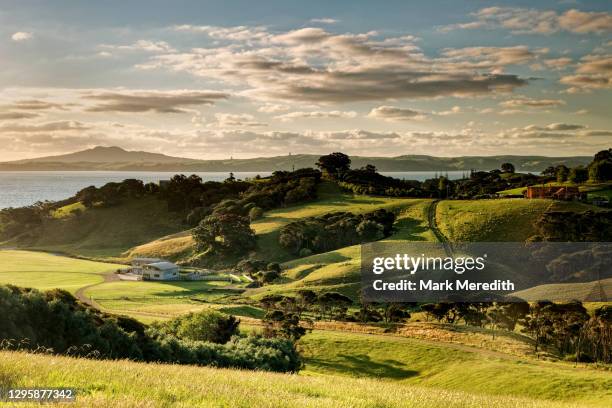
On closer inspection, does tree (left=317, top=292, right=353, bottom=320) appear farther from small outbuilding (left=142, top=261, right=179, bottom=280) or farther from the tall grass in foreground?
the tall grass in foreground

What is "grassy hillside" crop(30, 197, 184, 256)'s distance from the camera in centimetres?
16738

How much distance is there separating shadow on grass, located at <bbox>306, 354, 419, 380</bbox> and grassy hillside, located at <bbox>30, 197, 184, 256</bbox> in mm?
122190

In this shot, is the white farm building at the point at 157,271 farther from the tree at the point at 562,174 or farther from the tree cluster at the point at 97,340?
the tree at the point at 562,174

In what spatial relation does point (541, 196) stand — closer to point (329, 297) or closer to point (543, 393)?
point (329, 297)

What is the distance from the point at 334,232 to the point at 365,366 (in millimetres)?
83367

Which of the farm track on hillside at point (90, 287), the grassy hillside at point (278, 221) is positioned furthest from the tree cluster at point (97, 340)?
the grassy hillside at point (278, 221)

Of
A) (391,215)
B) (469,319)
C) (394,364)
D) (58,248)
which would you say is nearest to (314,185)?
(391,215)

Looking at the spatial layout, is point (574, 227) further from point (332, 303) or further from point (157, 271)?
point (157, 271)

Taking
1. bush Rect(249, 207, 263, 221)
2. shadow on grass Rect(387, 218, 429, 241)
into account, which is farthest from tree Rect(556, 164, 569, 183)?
bush Rect(249, 207, 263, 221)

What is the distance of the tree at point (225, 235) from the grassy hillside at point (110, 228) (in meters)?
34.4

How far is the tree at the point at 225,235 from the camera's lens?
133125mm

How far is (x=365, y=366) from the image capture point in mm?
50156

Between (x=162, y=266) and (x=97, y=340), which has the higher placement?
(x=97, y=340)

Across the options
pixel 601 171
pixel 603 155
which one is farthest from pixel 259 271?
pixel 603 155
